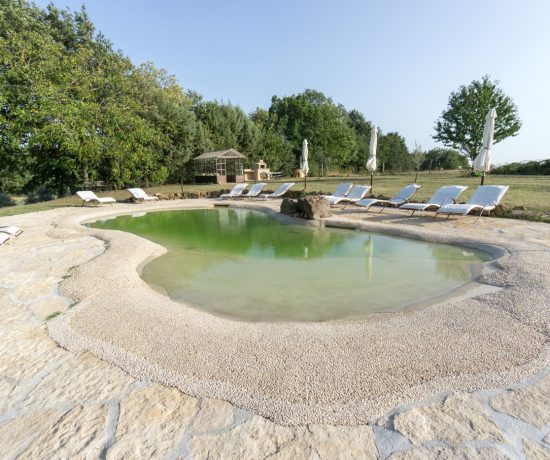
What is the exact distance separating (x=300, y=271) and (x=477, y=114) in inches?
1143

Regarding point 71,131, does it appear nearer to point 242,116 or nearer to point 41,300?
point 41,300

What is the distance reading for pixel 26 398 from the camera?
2.20 m

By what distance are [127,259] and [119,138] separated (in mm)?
14347

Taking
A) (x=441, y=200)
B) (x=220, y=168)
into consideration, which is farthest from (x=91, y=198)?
(x=220, y=168)

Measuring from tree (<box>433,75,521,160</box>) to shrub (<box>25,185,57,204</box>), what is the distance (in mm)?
32010

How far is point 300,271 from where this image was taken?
5.66 metres

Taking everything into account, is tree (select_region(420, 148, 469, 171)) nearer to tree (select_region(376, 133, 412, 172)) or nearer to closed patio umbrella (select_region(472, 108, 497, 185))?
tree (select_region(376, 133, 412, 172))

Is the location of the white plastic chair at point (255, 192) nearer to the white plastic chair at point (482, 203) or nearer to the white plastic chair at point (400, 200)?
the white plastic chair at point (400, 200)

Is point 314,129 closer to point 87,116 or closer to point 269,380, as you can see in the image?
point 87,116

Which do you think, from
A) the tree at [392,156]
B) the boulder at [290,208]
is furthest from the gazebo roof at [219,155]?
the tree at [392,156]

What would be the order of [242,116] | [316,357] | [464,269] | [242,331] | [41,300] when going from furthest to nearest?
[242,116], [464,269], [41,300], [242,331], [316,357]

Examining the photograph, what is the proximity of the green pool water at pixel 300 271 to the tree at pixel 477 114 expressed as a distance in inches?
1007

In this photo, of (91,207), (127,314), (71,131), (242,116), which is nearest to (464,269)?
(127,314)

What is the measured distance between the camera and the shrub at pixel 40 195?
2134cm
